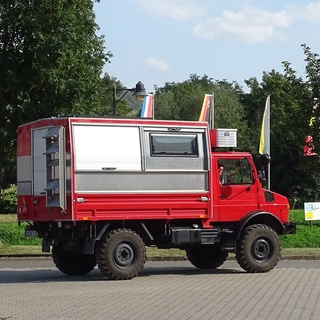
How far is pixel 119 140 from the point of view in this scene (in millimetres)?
17422

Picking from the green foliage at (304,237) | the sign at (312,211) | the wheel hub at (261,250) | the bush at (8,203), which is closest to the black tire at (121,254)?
the wheel hub at (261,250)

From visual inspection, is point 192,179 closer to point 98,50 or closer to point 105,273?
point 105,273

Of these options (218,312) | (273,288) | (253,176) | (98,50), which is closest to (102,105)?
(98,50)

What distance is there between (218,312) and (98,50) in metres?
25.1

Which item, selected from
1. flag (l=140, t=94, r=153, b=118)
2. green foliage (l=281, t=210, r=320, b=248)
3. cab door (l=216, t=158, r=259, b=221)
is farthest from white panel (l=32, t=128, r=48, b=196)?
green foliage (l=281, t=210, r=320, b=248)

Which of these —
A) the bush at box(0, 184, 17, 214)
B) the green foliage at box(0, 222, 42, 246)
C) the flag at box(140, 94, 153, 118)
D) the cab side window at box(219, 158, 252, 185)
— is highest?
the flag at box(140, 94, 153, 118)

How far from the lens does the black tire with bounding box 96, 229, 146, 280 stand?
56.4 ft

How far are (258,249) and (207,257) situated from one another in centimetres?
183

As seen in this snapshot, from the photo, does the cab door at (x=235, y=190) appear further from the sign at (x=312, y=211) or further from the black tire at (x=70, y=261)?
the sign at (x=312, y=211)

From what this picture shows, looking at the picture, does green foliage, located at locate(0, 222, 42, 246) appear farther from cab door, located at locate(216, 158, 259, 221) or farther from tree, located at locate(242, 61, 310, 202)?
cab door, located at locate(216, 158, 259, 221)

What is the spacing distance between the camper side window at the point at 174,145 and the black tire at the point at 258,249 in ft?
6.82

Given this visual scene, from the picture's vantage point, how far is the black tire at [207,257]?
19953 mm

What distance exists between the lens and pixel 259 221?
1908 cm

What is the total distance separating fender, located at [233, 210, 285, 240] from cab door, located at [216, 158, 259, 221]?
184mm
